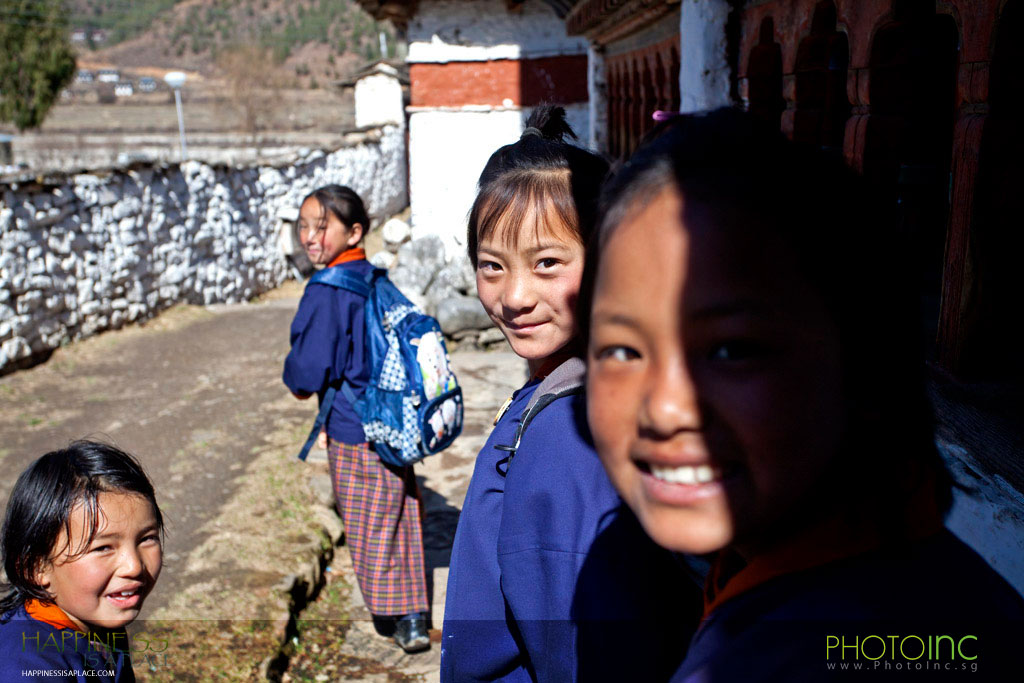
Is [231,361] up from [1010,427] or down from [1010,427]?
down

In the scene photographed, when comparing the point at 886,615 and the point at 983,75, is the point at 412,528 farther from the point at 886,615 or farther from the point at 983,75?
the point at 886,615

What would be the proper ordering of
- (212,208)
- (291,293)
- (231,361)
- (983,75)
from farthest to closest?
(291,293)
(212,208)
(231,361)
(983,75)

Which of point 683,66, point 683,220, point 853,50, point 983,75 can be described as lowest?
point 683,220

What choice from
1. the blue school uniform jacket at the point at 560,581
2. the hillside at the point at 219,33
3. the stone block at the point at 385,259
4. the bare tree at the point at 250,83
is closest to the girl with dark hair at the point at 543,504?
the blue school uniform jacket at the point at 560,581

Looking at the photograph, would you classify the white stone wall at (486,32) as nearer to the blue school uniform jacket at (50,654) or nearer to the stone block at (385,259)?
the stone block at (385,259)

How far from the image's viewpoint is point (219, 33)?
242 feet

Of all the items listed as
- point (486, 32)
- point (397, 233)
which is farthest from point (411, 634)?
point (397, 233)

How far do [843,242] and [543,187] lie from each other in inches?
31.1

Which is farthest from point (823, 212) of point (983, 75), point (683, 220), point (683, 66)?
point (683, 66)

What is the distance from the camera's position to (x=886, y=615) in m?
0.66

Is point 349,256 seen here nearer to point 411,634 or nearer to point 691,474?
point 411,634

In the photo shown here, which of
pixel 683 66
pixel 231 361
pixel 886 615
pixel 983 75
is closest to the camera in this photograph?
pixel 886 615

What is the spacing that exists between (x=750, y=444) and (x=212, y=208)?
10739 millimetres

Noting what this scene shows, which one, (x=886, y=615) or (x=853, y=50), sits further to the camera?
(x=853, y=50)
